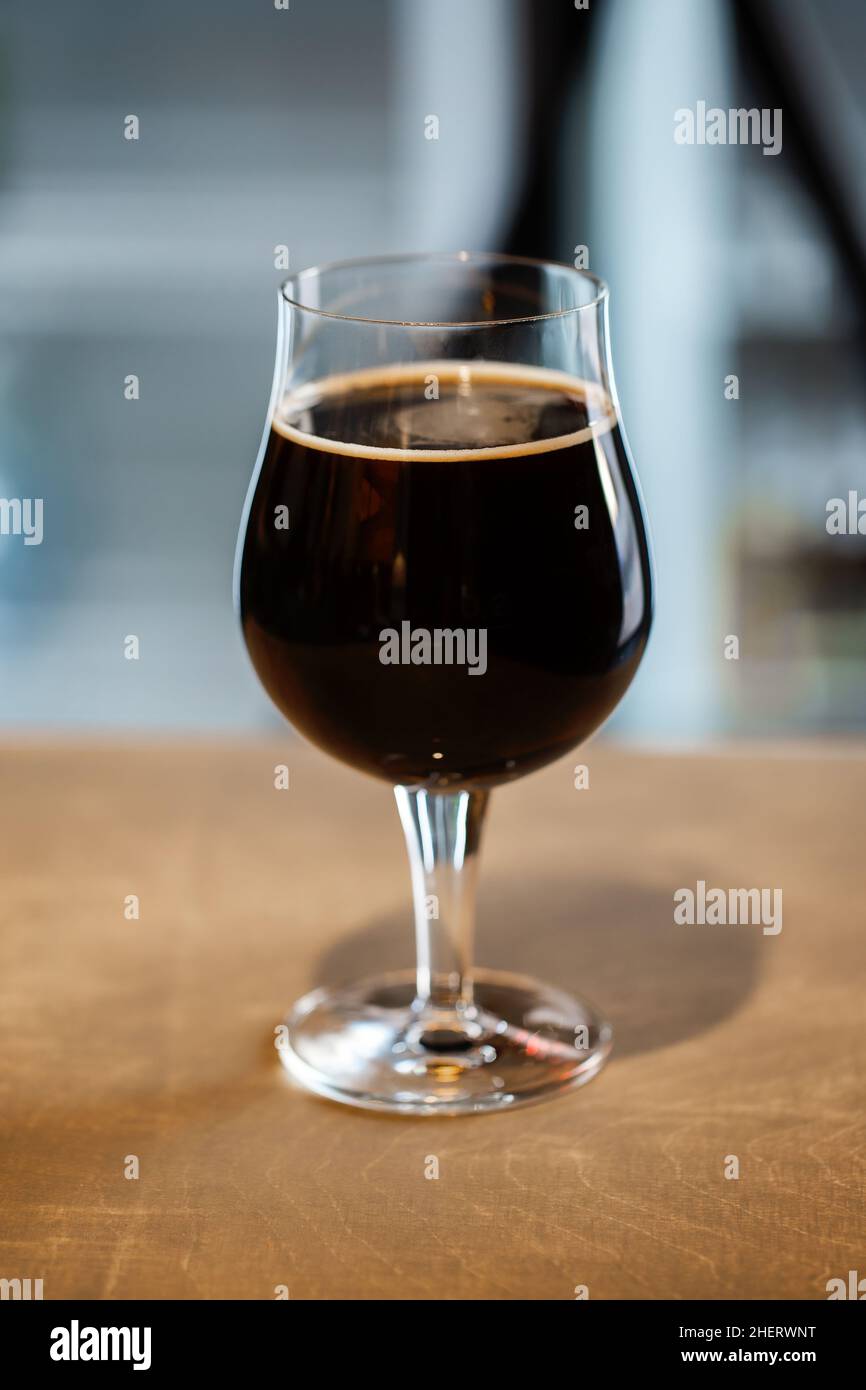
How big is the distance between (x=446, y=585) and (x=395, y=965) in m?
0.30

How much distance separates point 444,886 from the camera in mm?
873

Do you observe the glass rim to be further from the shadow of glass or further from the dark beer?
the shadow of glass

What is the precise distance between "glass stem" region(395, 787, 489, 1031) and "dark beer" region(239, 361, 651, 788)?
46mm

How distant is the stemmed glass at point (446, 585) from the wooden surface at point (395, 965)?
52mm

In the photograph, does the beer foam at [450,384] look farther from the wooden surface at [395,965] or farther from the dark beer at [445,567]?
the wooden surface at [395,965]

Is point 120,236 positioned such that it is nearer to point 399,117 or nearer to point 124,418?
point 124,418

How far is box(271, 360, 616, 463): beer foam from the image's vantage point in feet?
2.49

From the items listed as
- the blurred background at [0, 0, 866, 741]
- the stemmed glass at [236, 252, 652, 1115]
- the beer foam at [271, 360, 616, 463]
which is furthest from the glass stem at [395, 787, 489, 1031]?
the blurred background at [0, 0, 866, 741]

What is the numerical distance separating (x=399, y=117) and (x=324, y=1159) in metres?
2.29

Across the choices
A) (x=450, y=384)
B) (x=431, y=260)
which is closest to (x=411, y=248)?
(x=431, y=260)

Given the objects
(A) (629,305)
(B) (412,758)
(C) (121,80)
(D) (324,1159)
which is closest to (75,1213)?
(D) (324,1159)

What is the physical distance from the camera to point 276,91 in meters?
2.76

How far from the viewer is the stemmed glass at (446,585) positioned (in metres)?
0.76

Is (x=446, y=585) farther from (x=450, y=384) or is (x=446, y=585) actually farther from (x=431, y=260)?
(x=431, y=260)
